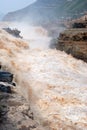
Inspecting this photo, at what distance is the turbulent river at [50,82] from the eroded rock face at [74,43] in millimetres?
2111

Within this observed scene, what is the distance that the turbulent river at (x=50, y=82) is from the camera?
20.8 metres

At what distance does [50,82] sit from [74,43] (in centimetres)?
1701

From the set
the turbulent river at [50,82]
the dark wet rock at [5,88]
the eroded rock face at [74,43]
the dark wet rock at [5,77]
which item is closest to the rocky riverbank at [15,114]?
the dark wet rock at [5,88]

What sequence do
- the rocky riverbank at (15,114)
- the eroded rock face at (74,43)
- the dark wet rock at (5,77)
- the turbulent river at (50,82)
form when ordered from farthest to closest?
the eroded rock face at (74,43) < the dark wet rock at (5,77) < the turbulent river at (50,82) < the rocky riverbank at (15,114)

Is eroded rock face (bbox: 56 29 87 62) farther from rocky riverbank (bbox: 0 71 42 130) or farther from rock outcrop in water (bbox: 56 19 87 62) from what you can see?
rocky riverbank (bbox: 0 71 42 130)

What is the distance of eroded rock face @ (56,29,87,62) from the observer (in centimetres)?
3991

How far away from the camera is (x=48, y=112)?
21500mm

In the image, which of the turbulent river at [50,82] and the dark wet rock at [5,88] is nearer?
the turbulent river at [50,82]

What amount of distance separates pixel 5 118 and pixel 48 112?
482 centimetres

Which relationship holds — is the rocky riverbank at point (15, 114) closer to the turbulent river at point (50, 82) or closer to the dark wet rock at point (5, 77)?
the turbulent river at point (50, 82)

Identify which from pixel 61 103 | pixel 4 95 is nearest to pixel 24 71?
pixel 61 103

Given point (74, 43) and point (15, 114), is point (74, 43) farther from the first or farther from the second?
point (15, 114)

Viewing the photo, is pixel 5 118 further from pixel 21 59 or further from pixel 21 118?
pixel 21 59

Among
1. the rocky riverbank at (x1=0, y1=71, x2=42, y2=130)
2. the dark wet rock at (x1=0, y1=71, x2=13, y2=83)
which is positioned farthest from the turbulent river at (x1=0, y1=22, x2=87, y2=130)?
the rocky riverbank at (x1=0, y1=71, x2=42, y2=130)
